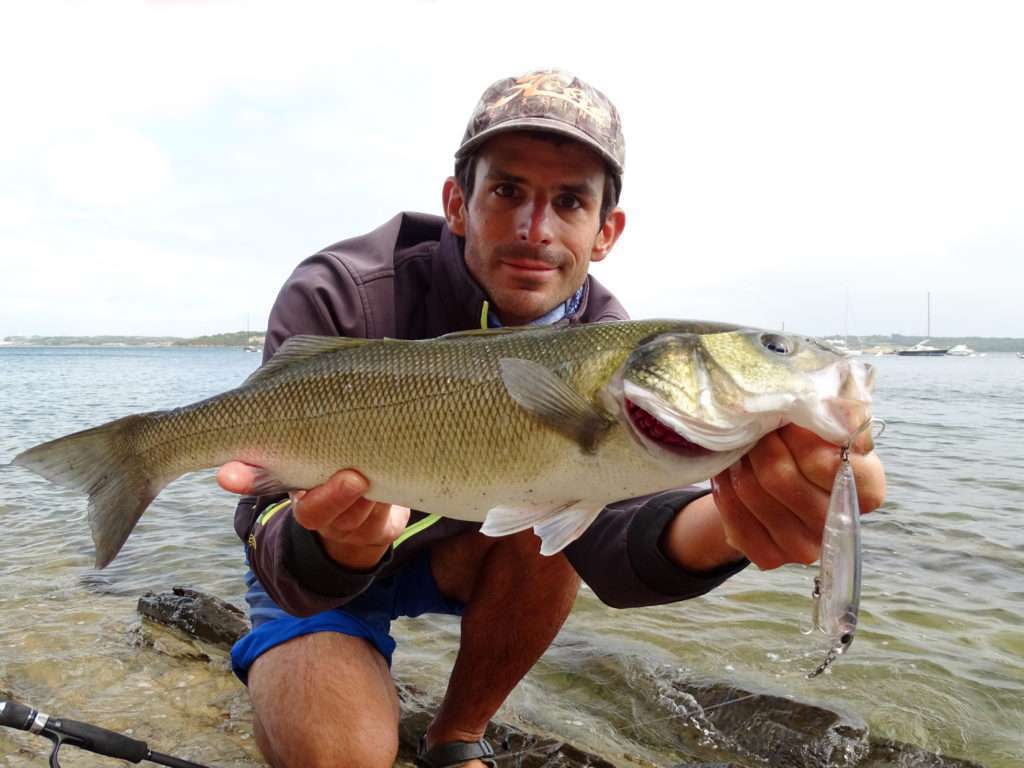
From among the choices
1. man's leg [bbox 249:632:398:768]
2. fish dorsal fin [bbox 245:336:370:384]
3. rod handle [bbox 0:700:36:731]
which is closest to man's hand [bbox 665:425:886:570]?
fish dorsal fin [bbox 245:336:370:384]

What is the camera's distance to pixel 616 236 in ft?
12.7

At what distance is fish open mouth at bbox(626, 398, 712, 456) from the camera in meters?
2.07

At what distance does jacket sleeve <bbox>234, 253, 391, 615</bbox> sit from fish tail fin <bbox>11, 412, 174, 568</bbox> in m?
0.49

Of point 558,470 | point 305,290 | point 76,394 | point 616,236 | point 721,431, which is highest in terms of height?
point 616,236

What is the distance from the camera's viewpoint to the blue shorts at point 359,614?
317 centimetres

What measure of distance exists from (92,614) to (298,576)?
325 cm

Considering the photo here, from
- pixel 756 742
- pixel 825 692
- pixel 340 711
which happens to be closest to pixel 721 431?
pixel 340 711

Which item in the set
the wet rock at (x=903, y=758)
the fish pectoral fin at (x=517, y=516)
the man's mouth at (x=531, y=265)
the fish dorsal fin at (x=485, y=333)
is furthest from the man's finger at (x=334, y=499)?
the wet rock at (x=903, y=758)

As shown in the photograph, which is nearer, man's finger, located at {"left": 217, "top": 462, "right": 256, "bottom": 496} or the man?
man's finger, located at {"left": 217, "top": 462, "right": 256, "bottom": 496}

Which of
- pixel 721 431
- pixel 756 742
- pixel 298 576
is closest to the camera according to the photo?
pixel 721 431

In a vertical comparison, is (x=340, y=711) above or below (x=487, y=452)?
below

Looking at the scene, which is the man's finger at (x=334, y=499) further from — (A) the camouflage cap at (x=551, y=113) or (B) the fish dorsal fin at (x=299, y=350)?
(A) the camouflage cap at (x=551, y=113)

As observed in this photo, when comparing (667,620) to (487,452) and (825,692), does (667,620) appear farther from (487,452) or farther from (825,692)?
(487,452)

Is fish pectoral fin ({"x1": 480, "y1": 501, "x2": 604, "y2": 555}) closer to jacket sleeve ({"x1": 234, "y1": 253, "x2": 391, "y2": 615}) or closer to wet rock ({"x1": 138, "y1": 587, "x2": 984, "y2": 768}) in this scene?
jacket sleeve ({"x1": 234, "y1": 253, "x2": 391, "y2": 615})
